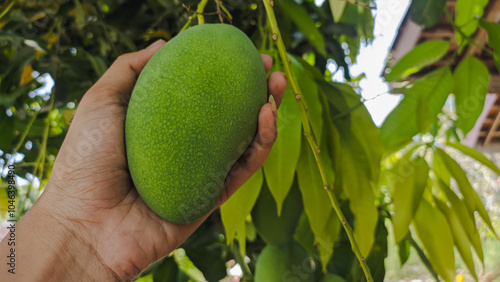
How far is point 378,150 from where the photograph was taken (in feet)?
1.69

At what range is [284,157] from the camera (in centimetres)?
49

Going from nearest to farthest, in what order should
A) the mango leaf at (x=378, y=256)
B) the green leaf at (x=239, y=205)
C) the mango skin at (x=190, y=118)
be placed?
the mango skin at (x=190, y=118) < the green leaf at (x=239, y=205) < the mango leaf at (x=378, y=256)

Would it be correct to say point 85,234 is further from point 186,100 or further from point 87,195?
point 186,100

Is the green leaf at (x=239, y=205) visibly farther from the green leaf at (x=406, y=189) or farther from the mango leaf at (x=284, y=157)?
the green leaf at (x=406, y=189)

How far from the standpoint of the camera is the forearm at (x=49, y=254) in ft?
1.58

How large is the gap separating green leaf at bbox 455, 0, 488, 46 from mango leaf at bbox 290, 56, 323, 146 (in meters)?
0.23

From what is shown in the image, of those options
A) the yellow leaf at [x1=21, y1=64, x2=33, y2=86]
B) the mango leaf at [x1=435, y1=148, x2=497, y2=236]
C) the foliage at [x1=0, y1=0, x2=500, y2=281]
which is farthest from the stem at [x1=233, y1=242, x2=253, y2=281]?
the yellow leaf at [x1=21, y1=64, x2=33, y2=86]

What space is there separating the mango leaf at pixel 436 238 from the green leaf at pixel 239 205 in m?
0.23

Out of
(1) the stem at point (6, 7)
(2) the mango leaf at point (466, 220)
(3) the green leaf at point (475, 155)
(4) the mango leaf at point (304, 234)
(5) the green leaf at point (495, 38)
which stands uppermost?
(5) the green leaf at point (495, 38)

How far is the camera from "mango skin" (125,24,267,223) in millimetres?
418

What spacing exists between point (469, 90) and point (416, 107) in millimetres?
82

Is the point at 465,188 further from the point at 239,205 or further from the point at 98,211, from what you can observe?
the point at 98,211

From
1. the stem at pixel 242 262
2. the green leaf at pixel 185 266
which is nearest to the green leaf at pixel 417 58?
the stem at pixel 242 262

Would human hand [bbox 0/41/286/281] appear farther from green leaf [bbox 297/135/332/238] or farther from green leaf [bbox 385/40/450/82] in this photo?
green leaf [bbox 385/40/450/82]
